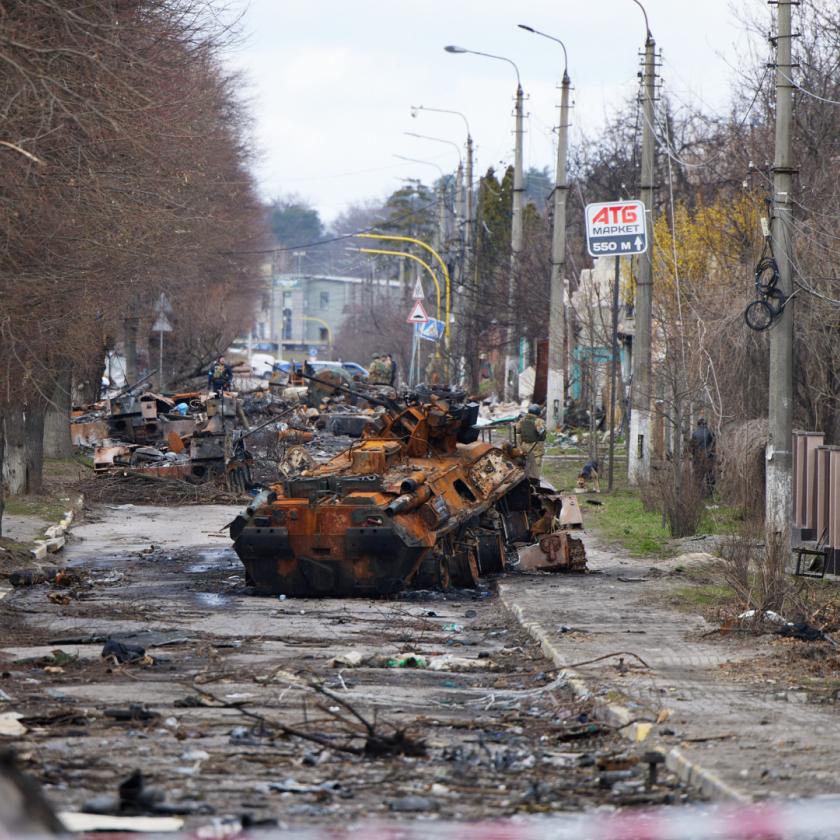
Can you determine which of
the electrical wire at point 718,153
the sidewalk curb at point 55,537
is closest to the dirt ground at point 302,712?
the sidewalk curb at point 55,537

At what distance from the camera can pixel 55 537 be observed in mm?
22375

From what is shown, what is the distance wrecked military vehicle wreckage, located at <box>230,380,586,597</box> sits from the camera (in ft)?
56.9

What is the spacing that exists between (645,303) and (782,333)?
10592 mm

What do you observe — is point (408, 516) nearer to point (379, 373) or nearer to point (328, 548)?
point (328, 548)

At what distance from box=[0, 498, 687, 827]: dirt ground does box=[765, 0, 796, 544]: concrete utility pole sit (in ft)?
11.7

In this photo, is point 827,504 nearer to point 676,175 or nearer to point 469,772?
point 469,772

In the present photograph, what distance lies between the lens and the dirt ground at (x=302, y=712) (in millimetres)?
8023

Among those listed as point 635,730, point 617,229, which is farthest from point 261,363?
point 635,730

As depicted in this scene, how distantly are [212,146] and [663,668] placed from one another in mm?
25363

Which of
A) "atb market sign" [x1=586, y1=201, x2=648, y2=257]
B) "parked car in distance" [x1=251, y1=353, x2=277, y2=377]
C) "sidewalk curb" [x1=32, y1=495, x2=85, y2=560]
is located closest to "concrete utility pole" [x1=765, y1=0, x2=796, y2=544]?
"atb market sign" [x1=586, y1=201, x2=648, y2=257]

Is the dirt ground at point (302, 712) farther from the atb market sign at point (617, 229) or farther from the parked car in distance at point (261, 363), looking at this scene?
the parked car in distance at point (261, 363)

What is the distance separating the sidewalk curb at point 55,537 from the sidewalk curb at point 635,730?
836 cm

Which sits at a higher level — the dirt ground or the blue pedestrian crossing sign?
the blue pedestrian crossing sign

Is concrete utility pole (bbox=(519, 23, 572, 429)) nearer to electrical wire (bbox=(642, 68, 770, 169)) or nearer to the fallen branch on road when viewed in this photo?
electrical wire (bbox=(642, 68, 770, 169))
